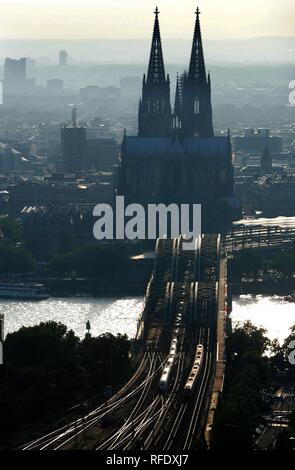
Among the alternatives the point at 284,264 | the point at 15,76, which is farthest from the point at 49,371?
the point at 15,76

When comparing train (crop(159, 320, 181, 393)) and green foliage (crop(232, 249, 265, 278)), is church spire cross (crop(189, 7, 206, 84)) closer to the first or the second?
green foliage (crop(232, 249, 265, 278))

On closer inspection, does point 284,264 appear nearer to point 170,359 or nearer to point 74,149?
point 170,359

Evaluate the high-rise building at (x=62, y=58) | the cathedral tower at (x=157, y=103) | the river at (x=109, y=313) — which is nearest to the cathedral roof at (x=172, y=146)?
the cathedral tower at (x=157, y=103)

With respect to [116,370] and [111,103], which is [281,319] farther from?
[111,103]

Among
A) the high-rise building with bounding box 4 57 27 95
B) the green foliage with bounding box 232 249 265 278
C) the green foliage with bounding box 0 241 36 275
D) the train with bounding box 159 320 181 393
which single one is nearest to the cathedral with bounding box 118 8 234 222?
the green foliage with bounding box 232 249 265 278

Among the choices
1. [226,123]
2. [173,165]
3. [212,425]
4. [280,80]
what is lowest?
[212,425]

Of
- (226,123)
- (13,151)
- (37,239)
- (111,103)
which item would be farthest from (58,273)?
(111,103)
